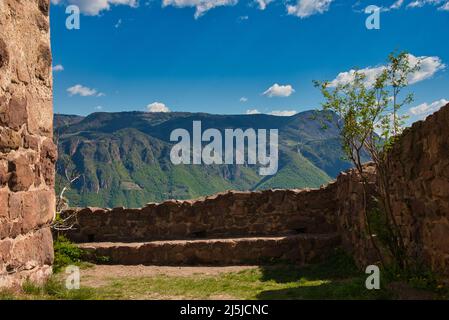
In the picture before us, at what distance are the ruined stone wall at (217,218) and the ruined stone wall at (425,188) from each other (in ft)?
14.7

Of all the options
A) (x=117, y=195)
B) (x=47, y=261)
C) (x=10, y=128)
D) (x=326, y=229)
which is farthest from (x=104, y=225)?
(x=117, y=195)

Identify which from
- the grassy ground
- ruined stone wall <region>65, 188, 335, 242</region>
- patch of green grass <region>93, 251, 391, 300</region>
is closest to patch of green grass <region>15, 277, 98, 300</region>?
the grassy ground

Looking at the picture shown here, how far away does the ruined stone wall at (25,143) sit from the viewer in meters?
3.63

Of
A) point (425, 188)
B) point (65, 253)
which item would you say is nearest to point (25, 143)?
point (425, 188)

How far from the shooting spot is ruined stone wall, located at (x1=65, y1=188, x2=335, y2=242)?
422 inches

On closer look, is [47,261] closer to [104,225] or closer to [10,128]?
[10,128]

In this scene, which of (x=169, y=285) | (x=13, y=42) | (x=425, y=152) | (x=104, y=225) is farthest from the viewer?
(x=104, y=225)

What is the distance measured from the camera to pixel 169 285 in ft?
23.9

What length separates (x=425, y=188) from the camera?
508 cm

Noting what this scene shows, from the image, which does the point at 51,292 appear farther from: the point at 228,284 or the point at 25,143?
the point at 228,284

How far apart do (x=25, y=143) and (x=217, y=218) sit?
7433mm

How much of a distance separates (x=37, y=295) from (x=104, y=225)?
7.94m

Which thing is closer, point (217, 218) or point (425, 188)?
point (425, 188)
